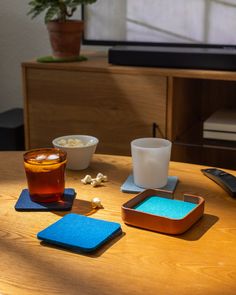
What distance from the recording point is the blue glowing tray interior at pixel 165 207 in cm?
111

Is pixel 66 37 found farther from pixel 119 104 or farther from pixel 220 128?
pixel 220 128

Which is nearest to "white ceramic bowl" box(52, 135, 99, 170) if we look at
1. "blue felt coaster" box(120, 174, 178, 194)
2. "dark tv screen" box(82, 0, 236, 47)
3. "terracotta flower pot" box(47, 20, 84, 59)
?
"blue felt coaster" box(120, 174, 178, 194)

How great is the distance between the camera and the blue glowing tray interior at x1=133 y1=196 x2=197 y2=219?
3.64 ft

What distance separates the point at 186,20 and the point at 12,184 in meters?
1.46

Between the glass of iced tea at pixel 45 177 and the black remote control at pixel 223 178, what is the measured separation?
1.21 feet

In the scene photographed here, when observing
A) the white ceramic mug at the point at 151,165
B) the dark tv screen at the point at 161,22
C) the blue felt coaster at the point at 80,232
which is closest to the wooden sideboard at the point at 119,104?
the dark tv screen at the point at 161,22

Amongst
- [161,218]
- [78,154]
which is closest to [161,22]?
[78,154]

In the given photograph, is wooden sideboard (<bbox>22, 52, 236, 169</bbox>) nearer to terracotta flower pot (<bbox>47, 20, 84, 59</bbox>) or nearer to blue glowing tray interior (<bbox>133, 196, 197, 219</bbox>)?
terracotta flower pot (<bbox>47, 20, 84, 59</bbox>)

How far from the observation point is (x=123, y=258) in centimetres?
97

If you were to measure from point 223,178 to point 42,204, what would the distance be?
43cm

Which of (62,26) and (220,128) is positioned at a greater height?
(62,26)

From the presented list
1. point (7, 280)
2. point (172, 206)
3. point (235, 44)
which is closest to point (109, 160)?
point (172, 206)

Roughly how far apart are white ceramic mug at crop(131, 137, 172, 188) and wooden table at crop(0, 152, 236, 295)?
6cm

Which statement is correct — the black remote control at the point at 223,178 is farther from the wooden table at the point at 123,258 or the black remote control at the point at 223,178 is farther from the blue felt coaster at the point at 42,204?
the blue felt coaster at the point at 42,204
